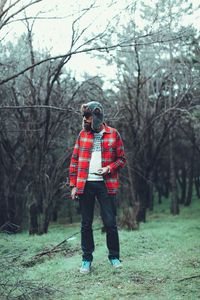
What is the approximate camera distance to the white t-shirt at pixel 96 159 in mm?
4852

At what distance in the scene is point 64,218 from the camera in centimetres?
2092

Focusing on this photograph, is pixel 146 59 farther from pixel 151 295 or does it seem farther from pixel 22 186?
pixel 151 295

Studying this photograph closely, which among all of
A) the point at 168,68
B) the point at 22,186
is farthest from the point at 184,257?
the point at 22,186

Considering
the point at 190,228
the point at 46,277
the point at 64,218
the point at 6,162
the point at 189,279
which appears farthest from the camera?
the point at 64,218

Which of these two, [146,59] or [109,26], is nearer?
[109,26]

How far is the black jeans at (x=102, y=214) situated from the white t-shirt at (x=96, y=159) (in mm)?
57

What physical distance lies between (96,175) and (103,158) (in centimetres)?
21

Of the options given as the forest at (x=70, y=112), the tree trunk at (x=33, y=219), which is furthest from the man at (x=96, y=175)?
the tree trunk at (x=33, y=219)

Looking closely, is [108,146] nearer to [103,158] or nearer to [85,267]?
[103,158]

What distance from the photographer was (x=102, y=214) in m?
4.93

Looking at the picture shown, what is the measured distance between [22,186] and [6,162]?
2388mm

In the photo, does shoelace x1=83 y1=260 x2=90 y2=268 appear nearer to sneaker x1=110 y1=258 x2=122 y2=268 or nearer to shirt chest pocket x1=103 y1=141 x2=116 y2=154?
sneaker x1=110 y1=258 x2=122 y2=268

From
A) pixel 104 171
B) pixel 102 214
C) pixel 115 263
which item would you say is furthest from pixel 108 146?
pixel 115 263

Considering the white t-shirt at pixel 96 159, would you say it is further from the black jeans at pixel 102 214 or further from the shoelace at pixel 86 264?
the shoelace at pixel 86 264
